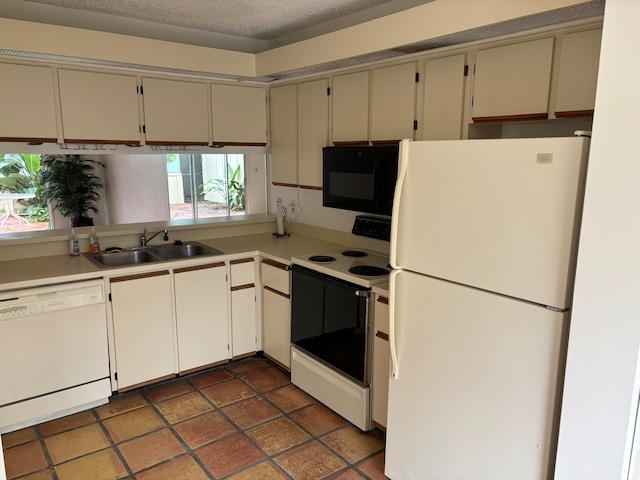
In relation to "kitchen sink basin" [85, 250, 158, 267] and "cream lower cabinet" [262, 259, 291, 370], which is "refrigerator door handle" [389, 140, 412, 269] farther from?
"kitchen sink basin" [85, 250, 158, 267]

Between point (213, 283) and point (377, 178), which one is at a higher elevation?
point (377, 178)

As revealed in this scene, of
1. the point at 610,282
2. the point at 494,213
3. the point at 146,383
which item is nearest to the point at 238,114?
the point at 146,383

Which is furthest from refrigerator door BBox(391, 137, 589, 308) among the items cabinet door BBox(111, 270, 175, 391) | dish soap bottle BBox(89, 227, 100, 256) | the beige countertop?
dish soap bottle BBox(89, 227, 100, 256)

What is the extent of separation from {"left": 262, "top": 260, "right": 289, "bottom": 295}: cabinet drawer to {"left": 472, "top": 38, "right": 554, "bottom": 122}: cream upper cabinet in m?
1.58

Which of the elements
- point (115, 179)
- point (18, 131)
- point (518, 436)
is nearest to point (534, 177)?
point (518, 436)

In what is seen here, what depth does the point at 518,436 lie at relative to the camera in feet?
5.65

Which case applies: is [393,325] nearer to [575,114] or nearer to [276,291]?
[575,114]

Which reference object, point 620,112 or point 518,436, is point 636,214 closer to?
point 620,112

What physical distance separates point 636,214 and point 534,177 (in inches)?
12.6

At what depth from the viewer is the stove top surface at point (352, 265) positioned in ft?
8.79

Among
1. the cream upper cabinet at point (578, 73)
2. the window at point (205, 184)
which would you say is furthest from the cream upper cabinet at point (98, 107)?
the window at point (205, 184)

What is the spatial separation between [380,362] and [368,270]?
21.3 inches

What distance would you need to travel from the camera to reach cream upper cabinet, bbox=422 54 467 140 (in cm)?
252

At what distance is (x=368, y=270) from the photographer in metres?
2.84
